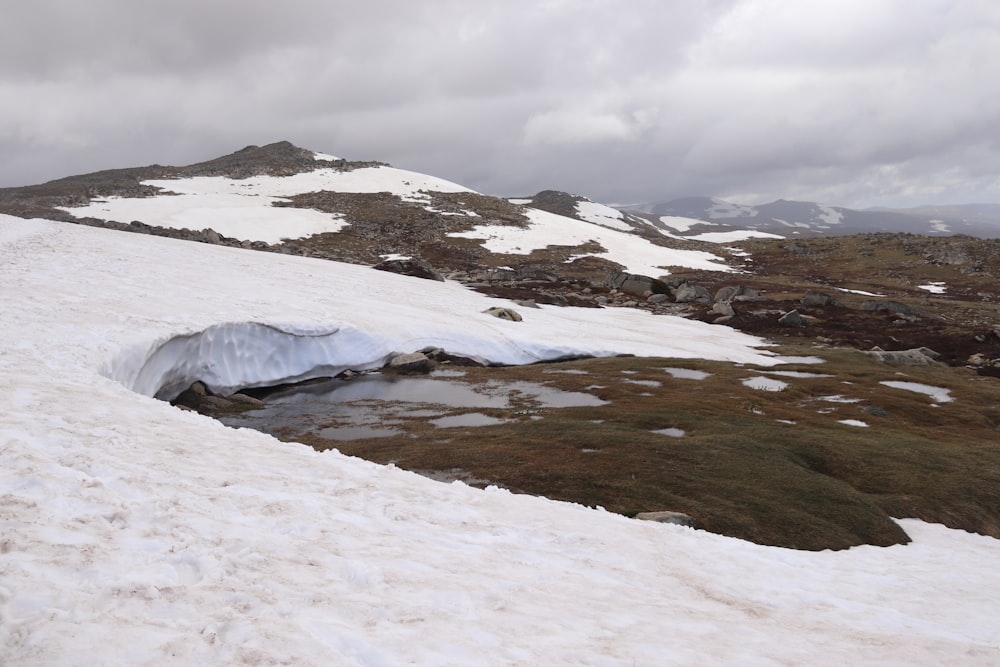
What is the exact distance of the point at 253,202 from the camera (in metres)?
134

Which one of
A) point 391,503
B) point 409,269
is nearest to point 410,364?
point 391,503

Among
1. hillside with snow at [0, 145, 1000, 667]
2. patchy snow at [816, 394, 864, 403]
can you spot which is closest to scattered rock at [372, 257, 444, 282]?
hillside with snow at [0, 145, 1000, 667]

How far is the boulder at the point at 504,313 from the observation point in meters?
60.3

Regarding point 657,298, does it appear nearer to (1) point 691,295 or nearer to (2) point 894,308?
(1) point 691,295

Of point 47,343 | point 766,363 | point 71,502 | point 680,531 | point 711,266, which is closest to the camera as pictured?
point 71,502

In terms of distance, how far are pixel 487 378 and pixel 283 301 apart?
1628 cm


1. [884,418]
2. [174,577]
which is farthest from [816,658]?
[884,418]

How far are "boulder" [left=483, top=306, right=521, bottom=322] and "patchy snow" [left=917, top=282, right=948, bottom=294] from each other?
8996cm

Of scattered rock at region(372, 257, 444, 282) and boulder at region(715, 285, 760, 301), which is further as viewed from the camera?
boulder at region(715, 285, 760, 301)

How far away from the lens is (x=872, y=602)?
1322cm

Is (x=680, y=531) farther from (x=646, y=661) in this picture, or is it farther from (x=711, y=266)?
(x=711, y=266)

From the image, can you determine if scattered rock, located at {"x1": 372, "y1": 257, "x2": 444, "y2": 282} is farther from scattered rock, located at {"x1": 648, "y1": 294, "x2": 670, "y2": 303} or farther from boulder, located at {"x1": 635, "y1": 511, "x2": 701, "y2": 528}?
boulder, located at {"x1": 635, "y1": 511, "x2": 701, "y2": 528}

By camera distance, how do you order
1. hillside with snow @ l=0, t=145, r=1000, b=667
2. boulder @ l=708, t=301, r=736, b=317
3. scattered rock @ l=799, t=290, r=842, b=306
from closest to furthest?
hillside with snow @ l=0, t=145, r=1000, b=667 < boulder @ l=708, t=301, r=736, b=317 < scattered rock @ l=799, t=290, r=842, b=306

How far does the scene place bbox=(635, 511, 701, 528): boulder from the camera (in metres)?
18.7
